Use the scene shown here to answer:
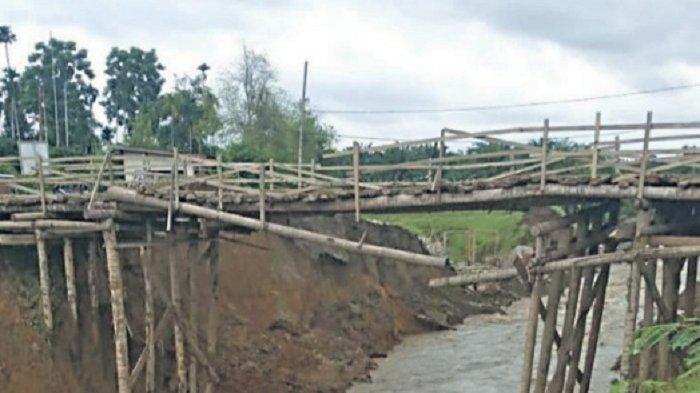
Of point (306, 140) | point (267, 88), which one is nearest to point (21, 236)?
point (306, 140)

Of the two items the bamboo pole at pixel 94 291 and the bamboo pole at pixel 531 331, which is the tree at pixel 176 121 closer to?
the bamboo pole at pixel 94 291

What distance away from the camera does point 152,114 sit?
5519 cm

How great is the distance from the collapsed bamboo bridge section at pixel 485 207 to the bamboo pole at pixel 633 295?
0.6 inches

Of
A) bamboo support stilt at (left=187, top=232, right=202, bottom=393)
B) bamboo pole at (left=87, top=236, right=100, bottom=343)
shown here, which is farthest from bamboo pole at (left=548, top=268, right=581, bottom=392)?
bamboo pole at (left=87, top=236, right=100, bottom=343)

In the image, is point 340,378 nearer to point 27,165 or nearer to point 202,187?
point 202,187

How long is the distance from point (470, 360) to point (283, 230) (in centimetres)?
1513

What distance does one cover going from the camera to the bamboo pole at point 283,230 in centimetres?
1188

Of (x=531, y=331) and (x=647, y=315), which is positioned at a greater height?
(x=647, y=315)

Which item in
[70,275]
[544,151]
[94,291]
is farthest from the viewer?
[94,291]

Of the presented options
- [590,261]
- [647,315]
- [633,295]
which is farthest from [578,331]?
[590,261]

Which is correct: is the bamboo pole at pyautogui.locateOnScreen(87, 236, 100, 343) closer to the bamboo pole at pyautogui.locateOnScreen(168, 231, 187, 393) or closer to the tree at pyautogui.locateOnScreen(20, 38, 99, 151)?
the bamboo pole at pyautogui.locateOnScreen(168, 231, 187, 393)

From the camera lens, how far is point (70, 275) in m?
16.4

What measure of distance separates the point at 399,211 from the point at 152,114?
44471 millimetres

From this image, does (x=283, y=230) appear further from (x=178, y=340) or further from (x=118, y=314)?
(x=178, y=340)
